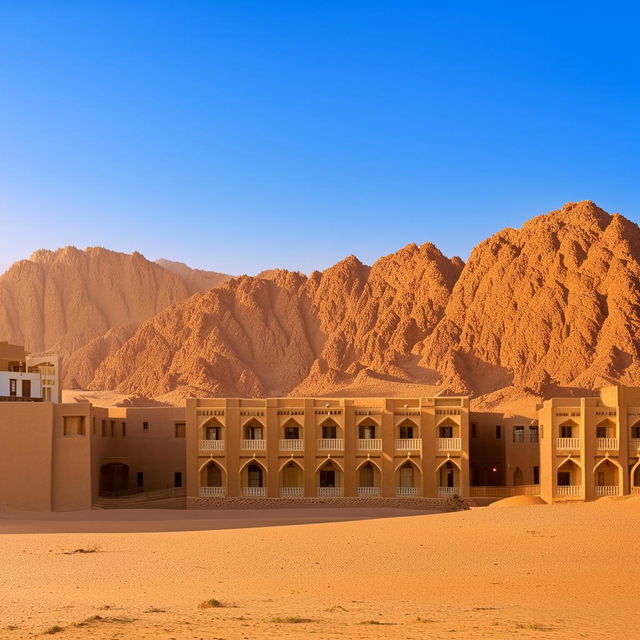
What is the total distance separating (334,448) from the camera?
159 ft

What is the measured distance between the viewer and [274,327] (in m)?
128

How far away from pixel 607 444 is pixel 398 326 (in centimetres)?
6995

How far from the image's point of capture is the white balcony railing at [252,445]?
48219 millimetres

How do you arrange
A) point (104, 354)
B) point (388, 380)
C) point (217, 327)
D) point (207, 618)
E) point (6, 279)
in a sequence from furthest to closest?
point (6, 279)
point (104, 354)
point (217, 327)
point (388, 380)
point (207, 618)

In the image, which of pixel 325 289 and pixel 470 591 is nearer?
pixel 470 591

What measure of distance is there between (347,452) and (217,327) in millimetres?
77527

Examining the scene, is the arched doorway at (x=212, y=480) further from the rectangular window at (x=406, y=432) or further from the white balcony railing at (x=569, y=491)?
the white balcony railing at (x=569, y=491)

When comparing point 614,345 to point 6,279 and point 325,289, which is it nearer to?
point 325,289

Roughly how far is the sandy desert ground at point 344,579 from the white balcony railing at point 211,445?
11.6 metres

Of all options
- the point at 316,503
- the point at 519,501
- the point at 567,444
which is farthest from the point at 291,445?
the point at 567,444

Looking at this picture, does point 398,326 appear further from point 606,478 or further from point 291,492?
point 606,478

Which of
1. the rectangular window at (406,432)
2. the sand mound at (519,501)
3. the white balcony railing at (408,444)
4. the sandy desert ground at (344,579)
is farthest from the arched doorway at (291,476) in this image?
the sandy desert ground at (344,579)

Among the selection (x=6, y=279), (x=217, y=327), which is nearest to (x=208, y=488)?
(x=217, y=327)

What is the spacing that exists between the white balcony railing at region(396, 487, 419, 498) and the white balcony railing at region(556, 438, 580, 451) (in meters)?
6.94
